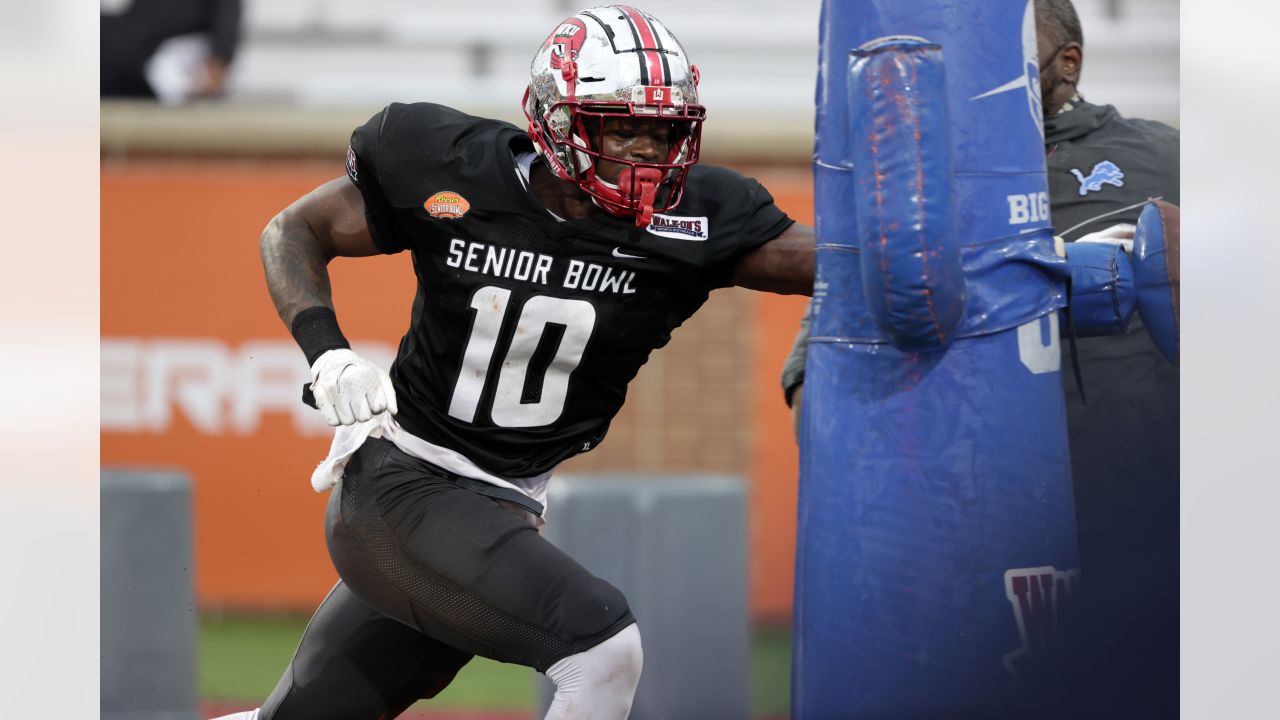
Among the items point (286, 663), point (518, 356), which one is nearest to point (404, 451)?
point (518, 356)

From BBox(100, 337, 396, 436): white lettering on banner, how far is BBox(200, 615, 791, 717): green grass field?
0.71 meters

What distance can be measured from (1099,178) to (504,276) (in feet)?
4.40

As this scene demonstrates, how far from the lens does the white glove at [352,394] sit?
90.8 inches

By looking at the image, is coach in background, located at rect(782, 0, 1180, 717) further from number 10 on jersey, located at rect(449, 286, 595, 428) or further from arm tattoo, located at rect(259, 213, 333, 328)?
arm tattoo, located at rect(259, 213, 333, 328)

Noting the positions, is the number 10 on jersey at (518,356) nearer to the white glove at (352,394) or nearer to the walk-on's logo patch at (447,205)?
the walk-on's logo patch at (447,205)

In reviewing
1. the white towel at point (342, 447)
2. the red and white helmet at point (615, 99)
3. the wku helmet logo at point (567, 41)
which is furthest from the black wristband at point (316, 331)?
the wku helmet logo at point (567, 41)

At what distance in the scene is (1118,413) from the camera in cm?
302

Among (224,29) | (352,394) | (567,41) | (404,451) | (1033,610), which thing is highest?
(224,29)

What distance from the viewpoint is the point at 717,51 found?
6336mm

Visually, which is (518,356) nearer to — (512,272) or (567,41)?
(512,272)

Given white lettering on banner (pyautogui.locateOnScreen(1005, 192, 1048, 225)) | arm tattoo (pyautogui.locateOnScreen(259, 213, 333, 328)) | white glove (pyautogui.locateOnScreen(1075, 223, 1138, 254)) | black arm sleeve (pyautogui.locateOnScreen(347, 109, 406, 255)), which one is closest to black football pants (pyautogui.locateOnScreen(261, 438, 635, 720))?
arm tattoo (pyautogui.locateOnScreen(259, 213, 333, 328))

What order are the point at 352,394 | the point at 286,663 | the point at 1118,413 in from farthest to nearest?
the point at 286,663 → the point at 1118,413 → the point at 352,394

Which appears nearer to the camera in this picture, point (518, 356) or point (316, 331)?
point (316, 331)
